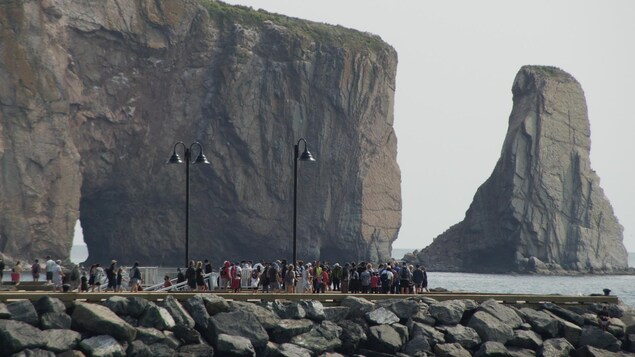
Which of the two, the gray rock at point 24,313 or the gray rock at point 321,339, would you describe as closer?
the gray rock at point 24,313

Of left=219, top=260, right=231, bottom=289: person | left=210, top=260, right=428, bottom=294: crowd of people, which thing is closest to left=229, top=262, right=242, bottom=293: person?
left=210, top=260, right=428, bottom=294: crowd of people

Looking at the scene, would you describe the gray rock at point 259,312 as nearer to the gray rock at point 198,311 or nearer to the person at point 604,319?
the gray rock at point 198,311

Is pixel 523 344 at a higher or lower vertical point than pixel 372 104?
lower

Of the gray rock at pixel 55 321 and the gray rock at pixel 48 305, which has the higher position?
the gray rock at pixel 48 305

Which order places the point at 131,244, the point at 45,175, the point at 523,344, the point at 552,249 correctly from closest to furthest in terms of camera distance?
the point at 523,344 < the point at 45,175 < the point at 131,244 < the point at 552,249

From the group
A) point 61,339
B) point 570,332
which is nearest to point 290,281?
point 570,332

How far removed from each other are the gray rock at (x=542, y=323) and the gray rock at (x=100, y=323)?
1398 centimetres

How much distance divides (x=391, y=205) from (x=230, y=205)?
25035mm

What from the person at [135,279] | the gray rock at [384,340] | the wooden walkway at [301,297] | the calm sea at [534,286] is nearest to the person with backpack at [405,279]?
the wooden walkway at [301,297]

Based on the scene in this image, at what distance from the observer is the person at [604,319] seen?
139 feet

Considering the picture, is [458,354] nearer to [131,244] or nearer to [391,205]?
[131,244]

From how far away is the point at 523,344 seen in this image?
40.1 metres

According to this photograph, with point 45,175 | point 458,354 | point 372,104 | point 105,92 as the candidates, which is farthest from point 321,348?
point 372,104

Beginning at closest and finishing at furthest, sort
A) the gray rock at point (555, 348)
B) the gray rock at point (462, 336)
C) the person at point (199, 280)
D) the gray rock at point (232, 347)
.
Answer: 1. the gray rock at point (232, 347)
2. the gray rock at point (462, 336)
3. the gray rock at point (555, 348)
4. the person at point (199, 280)
